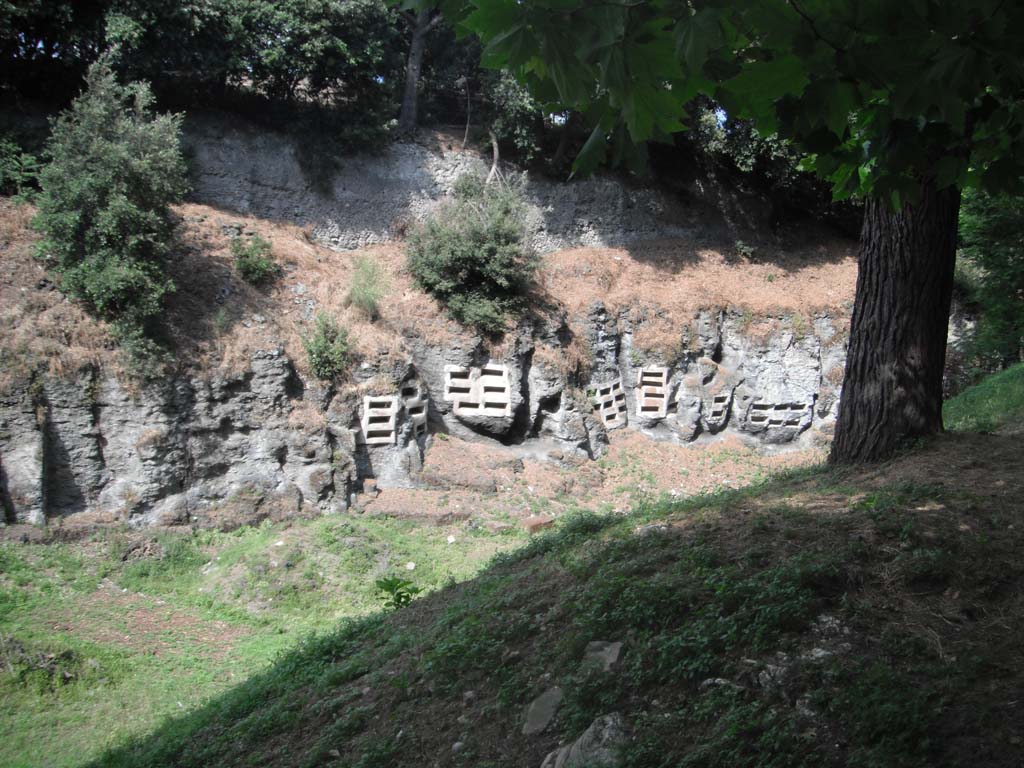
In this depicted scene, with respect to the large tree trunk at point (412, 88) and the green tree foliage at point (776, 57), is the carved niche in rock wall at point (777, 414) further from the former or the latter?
the green tree foliage at point (776, 57)

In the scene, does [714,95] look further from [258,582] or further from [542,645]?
[258,582]

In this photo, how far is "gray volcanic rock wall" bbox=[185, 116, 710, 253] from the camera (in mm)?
19438

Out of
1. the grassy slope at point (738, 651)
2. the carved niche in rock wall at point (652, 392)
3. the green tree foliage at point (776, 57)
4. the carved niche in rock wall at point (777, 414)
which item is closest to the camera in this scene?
the green tree foliage at point (776, 57)

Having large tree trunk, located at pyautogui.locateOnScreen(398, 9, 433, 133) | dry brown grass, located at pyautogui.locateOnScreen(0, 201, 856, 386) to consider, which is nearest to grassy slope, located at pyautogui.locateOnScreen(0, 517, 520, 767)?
dry brown grass, located at pyautogui.locateOnScreen(0, 201, 856, 386)

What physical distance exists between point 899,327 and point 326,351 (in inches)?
414

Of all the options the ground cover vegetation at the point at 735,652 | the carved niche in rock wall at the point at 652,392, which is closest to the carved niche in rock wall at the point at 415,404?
the carved niche in rock wall at the point at 652,392

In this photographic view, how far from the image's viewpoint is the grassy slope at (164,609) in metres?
8.14

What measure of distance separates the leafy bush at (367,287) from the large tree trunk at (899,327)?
37.0ft

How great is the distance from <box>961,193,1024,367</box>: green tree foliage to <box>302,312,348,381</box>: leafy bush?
12.7m

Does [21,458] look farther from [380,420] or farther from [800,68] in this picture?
[800,68]

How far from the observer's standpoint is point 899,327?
649cm

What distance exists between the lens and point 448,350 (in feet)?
54.1

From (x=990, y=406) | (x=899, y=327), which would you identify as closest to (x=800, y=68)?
(x=899, y=327)

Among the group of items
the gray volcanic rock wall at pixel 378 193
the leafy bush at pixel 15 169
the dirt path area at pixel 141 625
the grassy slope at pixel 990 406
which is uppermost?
the gray volcanic rock wall at pixel 378 193
